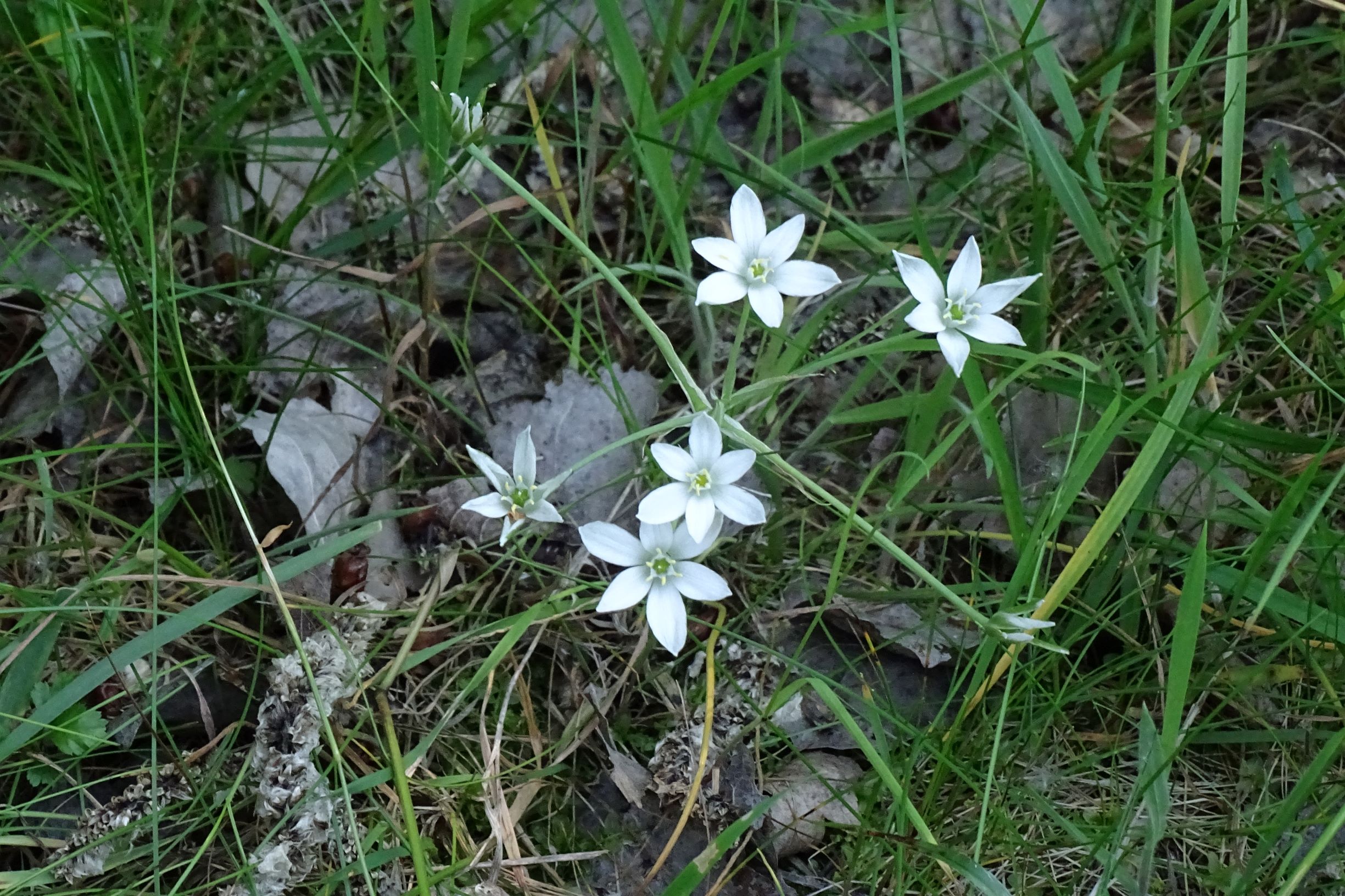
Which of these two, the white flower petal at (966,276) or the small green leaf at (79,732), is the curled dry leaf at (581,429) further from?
the small green leaf at (79,732)

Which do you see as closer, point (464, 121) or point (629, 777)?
point (464, 121)

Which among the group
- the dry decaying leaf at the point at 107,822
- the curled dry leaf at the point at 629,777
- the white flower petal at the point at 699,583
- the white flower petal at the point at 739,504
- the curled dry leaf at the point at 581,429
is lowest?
the curled dry leaf at the point at 629,777

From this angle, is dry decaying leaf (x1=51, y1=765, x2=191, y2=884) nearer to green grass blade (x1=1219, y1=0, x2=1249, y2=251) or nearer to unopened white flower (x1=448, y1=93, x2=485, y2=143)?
unopened white flower (x1=448, y1=93, x2=485, y2=143)

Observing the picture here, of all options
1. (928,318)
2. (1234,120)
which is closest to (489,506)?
(928,318)

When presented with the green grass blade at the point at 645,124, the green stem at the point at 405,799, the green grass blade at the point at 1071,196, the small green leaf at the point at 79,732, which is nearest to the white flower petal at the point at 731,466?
the green grass blade at the point at 645,124

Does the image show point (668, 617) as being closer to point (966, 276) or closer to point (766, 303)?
point (766, 303)

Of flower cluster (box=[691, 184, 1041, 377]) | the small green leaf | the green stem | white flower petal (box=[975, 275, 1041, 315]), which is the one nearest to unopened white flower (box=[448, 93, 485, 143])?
flower cluster (box=[691, 184, 1041, 377])

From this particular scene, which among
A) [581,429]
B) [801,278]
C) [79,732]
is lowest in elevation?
[79,732]
